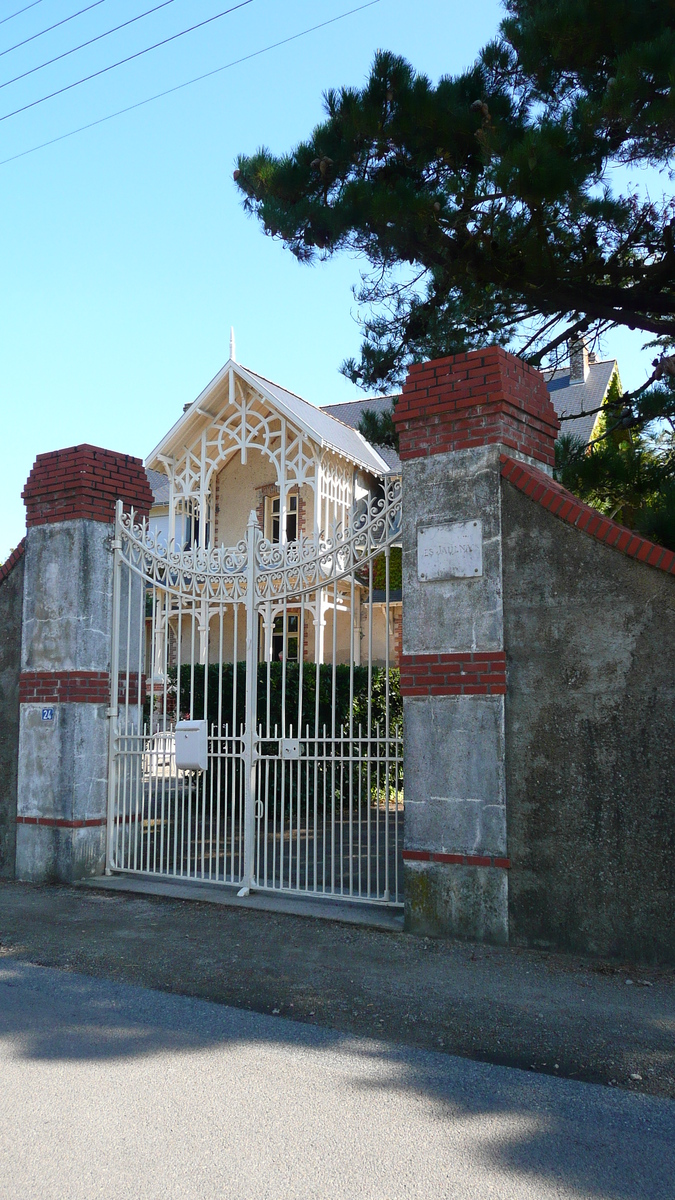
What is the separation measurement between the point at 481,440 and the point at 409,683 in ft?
5.29

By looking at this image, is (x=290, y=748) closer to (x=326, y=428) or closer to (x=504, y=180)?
(x=504, y=180)

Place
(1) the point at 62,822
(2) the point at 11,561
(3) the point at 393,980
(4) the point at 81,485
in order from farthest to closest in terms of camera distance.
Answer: (2) the point at 11,561
(4) the point at 81,485
(1) the point at 62,822
(3) the point at 393,980

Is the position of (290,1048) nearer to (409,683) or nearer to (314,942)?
(314,942)

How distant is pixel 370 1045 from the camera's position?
4.16 meters

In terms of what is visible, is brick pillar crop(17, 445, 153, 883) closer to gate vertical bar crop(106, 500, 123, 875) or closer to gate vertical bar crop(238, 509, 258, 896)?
gate vertical bar crop(106, 500, 123, 875)

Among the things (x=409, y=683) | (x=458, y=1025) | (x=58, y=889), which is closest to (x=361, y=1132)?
(x=458, y=1025)

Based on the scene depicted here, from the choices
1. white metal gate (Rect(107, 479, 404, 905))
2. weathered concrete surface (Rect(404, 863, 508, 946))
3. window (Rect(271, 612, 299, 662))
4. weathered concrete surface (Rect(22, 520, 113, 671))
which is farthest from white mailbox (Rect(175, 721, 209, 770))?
window (Rect(271, 612, 299, 662))

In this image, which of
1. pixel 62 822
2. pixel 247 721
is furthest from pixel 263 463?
pixel 247 721

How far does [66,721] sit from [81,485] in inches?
79.0

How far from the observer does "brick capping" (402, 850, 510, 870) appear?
5.60 metres

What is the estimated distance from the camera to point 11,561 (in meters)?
8.65

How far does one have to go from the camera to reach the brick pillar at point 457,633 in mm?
5699

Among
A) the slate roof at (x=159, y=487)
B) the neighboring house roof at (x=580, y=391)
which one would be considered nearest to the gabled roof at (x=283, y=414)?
the slate roof at (x=159, y=487)

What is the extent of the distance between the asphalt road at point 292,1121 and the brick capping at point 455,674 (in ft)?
7.33
